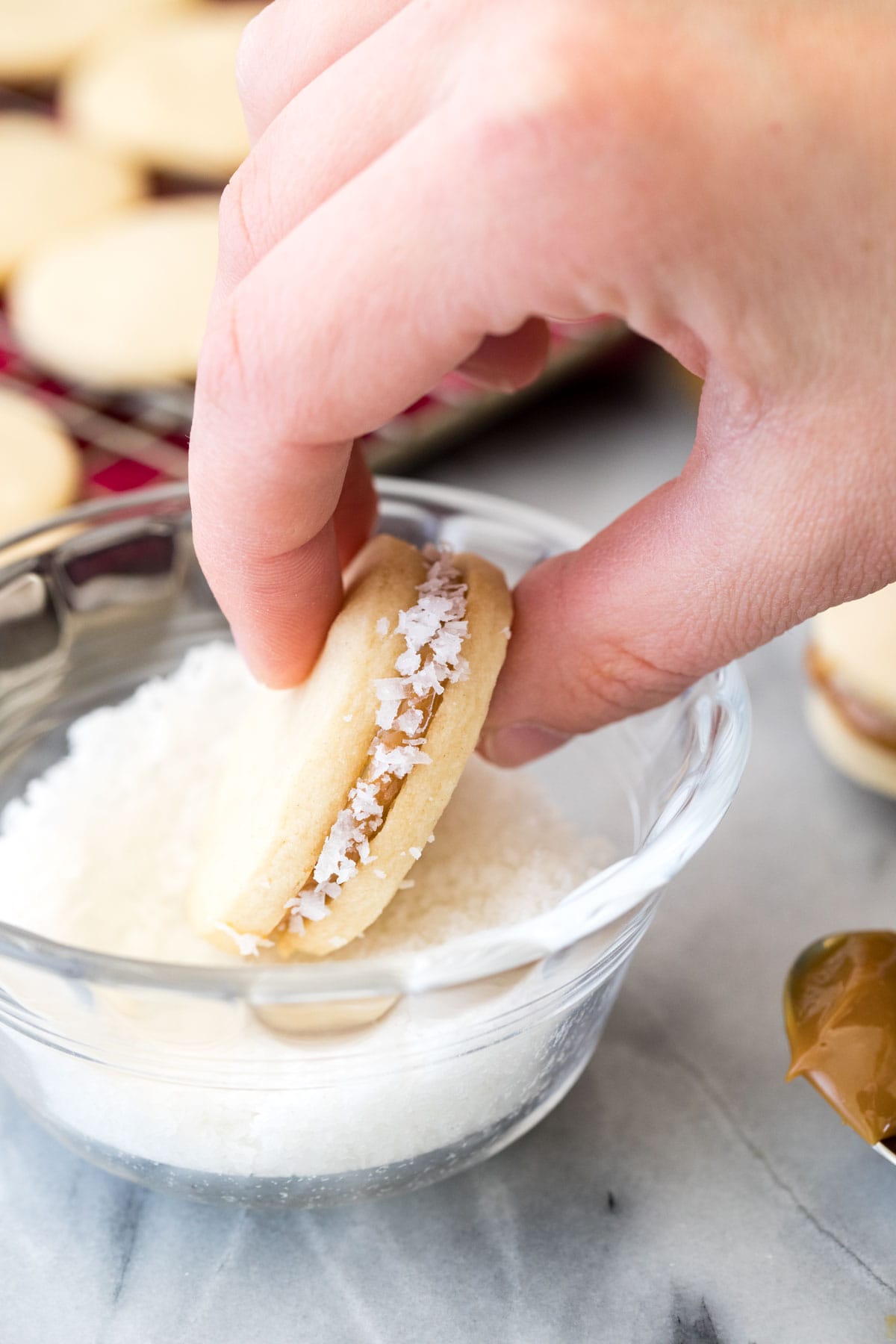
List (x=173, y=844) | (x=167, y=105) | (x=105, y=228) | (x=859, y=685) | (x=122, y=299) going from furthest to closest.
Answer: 1. (x=167, y=105)
2. (x=105, y=228)
3. (x=122, y=299)
4. (x=859, y=685)
5. (x=173, y=844)

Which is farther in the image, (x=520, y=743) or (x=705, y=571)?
(x=520, y=743)

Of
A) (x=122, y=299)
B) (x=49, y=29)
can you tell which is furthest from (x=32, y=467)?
(x=49, y=29)

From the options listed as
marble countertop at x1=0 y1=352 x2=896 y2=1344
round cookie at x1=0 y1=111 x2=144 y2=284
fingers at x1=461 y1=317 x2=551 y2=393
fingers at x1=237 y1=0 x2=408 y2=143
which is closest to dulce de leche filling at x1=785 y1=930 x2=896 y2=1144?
marble countertop at x1=0 y1=352 x2=896 y2=1344

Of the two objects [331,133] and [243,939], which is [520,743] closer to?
[243,939]

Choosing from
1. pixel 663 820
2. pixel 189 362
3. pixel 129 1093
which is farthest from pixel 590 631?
pixel 189 362

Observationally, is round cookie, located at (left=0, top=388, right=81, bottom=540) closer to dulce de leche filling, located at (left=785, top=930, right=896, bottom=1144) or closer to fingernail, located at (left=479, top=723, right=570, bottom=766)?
fingernail, located at (left=479, top=723, right=570, bottom=766)

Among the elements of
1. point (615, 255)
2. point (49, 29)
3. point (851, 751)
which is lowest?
point (851, 751)

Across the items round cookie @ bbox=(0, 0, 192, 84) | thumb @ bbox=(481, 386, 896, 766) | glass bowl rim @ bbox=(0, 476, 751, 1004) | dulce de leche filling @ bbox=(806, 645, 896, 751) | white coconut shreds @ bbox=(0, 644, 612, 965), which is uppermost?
thumb @ bbox=(481, 386, 896, 766)
